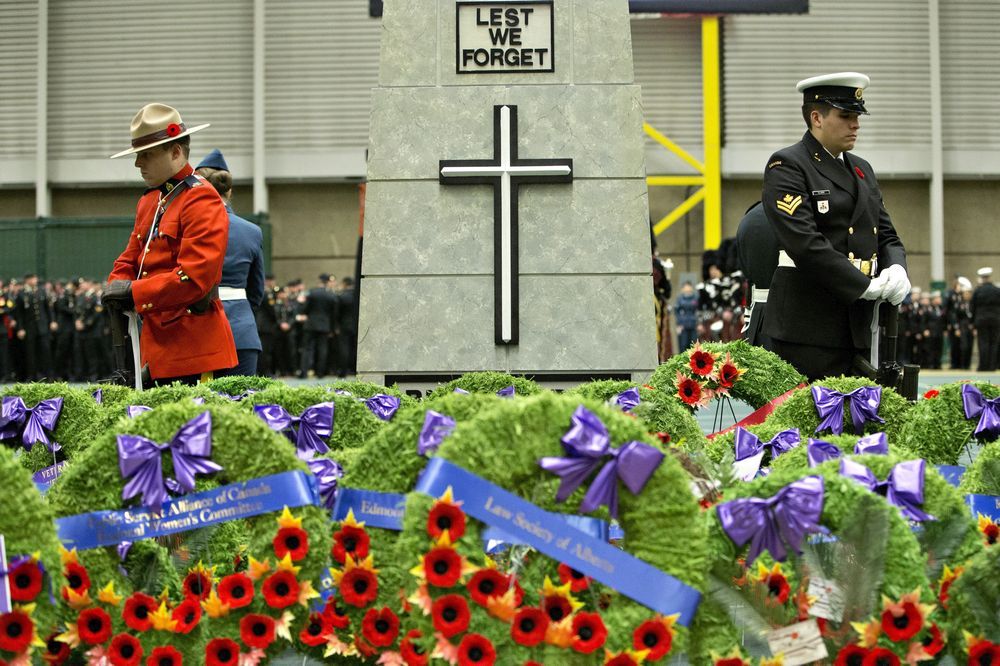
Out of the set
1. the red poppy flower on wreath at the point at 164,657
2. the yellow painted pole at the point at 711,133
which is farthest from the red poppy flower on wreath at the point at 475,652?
the yellow painted pole at the point at 711,133

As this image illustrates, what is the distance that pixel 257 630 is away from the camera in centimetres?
278

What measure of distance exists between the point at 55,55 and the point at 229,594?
27988 millimetres

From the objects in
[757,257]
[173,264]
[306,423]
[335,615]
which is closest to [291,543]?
[335,615]

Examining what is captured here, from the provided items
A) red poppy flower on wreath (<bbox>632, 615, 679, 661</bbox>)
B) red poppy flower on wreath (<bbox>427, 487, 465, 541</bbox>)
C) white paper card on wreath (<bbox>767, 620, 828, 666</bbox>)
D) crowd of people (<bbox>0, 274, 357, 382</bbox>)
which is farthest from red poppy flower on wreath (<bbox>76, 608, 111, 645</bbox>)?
crowd of people (<bbox>0, 274, 357, 382</bbox>)

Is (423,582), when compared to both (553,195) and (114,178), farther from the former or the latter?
(114,178)

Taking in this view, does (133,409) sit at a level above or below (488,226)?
below

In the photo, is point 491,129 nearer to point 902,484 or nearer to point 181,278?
point 181,278

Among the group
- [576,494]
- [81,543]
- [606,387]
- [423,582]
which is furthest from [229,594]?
[606,387]

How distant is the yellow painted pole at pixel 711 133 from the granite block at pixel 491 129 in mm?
21237

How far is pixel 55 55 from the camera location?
28.8 m

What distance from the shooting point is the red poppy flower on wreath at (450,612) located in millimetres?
2477

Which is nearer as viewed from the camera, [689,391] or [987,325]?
[689,391]

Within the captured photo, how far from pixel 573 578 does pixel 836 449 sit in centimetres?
118

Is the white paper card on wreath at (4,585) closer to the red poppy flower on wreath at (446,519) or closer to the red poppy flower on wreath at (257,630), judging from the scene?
the red poppy flower on wreath at (257,630)
